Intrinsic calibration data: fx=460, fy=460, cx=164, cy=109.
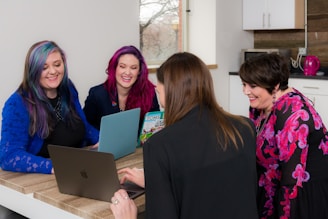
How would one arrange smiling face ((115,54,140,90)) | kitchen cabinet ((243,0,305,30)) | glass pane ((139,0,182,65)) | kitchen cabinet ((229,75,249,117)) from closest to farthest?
smiling face ((115,54,140,90)) → glass pane ((139,0,182,65)) → kitchen cabinet ((243,0,305,30)) → kitchen cabinet ((229,75,249,117))

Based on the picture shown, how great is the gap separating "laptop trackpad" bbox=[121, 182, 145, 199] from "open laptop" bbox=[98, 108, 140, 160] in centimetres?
23

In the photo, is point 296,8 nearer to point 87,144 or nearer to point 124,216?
point 87,144

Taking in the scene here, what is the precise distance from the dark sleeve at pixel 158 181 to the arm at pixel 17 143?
822 mm

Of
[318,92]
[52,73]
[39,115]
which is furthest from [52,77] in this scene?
[318,92]

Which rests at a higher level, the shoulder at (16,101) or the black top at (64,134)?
the shoulder at (16,101)

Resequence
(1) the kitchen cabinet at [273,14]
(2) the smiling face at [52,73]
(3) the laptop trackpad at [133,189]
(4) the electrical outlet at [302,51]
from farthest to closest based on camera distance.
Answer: (4) the electrical outlet at [302,51] → (1) the kitchen cabinet at [273,14] → (2) the smiling face at [52,73] → (3) the laptop trackpad at [133,189]

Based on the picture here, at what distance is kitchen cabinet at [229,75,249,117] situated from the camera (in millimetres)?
5086

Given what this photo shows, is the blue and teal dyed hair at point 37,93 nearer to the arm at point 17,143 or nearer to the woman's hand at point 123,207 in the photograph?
the arm at point 17,143

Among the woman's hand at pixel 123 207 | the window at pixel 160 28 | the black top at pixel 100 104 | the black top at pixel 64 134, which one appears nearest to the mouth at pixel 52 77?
the black top at pixel 64 134

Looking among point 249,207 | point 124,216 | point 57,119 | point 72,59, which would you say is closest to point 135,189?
point 124,216

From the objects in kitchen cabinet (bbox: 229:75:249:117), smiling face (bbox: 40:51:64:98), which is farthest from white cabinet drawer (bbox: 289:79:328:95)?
smiling face (bbox: 40:51:64:98)

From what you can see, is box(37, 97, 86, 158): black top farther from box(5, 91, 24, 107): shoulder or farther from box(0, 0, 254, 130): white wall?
box(0, 0, 254, 130): white wall

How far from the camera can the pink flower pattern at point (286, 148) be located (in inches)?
72.6

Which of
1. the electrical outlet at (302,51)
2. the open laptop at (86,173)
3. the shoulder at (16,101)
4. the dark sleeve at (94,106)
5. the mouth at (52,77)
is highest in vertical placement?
the electrical outlet at (302,51)
